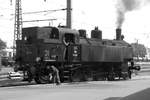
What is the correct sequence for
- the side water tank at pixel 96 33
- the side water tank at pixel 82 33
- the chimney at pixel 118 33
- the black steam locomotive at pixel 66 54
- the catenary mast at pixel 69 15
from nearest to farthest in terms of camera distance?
the black steam locomotive at pixel 66 54 → the side water tank at pixel 82 33 → the side water tank at pixel 96 33 → the catenary mast at pixel 69 15 → the chimney at pixel 118 33

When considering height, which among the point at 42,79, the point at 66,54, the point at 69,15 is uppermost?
the point at 69,15

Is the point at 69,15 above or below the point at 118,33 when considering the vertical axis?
above

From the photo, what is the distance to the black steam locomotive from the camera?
2119 centimetres

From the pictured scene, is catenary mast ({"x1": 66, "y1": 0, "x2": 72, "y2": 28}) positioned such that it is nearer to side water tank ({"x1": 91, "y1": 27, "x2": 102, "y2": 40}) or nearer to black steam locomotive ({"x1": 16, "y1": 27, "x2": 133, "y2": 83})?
side water tank ({"x1": 91, "y1": 27, "x2": 102, "y2": 40})

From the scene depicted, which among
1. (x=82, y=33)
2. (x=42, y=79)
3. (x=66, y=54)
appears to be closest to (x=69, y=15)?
(x=82, y=33)

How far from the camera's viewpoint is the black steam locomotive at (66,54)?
Result: 21.2 m

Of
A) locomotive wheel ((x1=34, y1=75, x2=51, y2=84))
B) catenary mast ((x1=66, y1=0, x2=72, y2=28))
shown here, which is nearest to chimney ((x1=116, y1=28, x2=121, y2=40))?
catenary mast ((x1=66, y1=0, x2=72, y2=28))

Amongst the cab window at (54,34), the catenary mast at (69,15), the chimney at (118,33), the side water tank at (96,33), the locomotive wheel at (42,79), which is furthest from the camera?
the chimney at (118,33)

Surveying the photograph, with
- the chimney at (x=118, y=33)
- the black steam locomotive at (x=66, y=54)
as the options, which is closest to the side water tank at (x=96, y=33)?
the black steam locomotive at (x=66, y=54)

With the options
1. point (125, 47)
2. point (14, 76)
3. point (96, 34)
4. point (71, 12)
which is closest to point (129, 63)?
point (125, 47)

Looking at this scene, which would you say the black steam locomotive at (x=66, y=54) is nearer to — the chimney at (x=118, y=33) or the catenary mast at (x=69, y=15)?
the catenary mast at (x=69, y=15)

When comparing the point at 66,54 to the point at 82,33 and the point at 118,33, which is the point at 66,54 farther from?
the point at 118,33

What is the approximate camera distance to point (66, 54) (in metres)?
22.5

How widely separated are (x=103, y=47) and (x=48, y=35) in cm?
538
